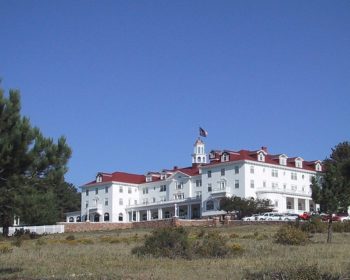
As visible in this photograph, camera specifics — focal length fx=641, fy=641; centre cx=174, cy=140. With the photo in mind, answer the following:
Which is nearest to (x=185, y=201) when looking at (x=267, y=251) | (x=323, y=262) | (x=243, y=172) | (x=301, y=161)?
(x=243, y=172)

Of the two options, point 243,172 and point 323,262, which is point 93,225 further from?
point 323,262

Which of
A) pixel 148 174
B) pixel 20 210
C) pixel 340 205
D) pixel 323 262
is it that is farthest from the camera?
pixel 148 174

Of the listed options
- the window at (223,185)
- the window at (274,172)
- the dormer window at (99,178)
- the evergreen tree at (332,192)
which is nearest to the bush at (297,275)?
the evergreen tree at (332,192)

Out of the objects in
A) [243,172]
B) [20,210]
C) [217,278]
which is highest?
[243,172]

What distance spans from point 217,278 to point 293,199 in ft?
275

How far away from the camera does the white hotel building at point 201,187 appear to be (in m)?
100

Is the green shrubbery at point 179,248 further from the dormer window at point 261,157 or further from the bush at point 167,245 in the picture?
the dormer window at point 261,157

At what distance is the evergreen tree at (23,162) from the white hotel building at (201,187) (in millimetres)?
78952

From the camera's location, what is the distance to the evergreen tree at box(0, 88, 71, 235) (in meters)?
19.7

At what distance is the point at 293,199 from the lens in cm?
10194

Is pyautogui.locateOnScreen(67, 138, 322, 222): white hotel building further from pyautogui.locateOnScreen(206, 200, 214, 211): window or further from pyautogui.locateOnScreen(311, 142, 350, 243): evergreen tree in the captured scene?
pyautogui.locateOnScreen(311, 142, 350, 243): evergreen tree

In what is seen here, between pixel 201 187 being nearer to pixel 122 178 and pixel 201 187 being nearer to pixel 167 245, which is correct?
pixel 122 178

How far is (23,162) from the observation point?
19984mm

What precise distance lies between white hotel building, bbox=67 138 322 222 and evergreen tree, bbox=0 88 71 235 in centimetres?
7895
